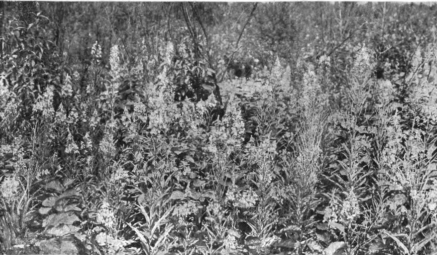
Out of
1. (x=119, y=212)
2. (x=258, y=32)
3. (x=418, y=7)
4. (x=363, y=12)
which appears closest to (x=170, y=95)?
(x=119, y=212)

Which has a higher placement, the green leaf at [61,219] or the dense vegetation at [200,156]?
the dense vegetation at [200,156]

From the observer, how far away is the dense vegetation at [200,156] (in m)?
3.30

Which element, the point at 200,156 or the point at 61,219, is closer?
the point at 61,219

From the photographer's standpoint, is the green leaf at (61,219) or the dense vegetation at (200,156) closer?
the dense vegetation at (200,156)

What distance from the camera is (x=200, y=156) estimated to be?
3998 mm

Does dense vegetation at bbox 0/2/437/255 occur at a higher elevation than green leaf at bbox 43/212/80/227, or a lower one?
higher

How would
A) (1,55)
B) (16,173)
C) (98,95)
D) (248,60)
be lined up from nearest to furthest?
(16,173)
(98,95)
(1,55)
(248,60)

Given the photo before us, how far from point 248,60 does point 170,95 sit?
290 cm

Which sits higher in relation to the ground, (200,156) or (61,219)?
(200,156)

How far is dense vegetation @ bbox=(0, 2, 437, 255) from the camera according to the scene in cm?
330

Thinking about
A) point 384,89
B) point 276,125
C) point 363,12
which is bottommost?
point 276,125

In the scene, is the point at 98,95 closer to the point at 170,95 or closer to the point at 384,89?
the point at 170,95

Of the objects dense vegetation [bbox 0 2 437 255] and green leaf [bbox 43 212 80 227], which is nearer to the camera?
dense vegetation [bbox 0 2 437 255]

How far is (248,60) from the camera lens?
6922 mm
